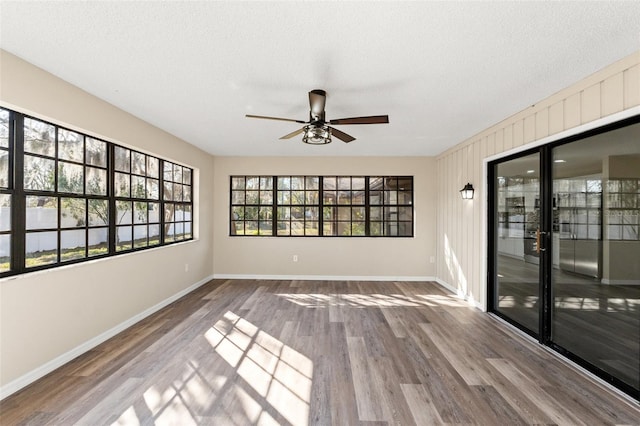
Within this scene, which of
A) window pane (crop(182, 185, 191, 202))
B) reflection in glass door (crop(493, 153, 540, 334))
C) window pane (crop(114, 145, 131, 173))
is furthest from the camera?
window pane (crop(182, 185, 191, 202))

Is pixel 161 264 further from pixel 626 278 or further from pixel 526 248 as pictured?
pixel 626 278

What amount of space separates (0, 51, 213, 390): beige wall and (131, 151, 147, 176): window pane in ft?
0.44

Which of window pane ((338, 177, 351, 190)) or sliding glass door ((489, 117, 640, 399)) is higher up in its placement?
window pane ((338, 177, 351, 190))

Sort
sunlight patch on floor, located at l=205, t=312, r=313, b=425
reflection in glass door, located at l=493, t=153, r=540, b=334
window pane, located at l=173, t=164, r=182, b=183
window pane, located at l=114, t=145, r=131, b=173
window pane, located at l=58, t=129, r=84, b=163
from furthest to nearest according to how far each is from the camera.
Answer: window pane, located at l=173, t=164, r=182, b=183
window pane, located at l=114, t=145, r=131, b=173
reflection in glass door, located at l=493, t=153, r=540, b=334
window pane, located at l=58, t=129, r=84, b=163
sunlight patch on floor, located at l=205, t=312, r=313, b=425

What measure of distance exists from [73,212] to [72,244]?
1.04 feet

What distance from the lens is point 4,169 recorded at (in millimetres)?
2223

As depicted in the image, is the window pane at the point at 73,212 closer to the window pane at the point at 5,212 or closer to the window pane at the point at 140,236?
the window pane at the point at 5,212

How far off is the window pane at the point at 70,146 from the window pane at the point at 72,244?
73 centimetres

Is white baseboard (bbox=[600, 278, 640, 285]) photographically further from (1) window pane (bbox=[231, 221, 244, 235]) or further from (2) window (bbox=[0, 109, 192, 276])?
(1) window pane (bbox=[231, 221, 244, 235])

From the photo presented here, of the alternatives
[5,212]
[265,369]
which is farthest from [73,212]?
[265,369]

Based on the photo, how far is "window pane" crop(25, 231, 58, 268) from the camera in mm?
2387

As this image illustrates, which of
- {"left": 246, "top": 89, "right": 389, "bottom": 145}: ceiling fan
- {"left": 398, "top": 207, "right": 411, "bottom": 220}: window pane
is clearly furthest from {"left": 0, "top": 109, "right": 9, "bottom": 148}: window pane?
{"left": 398, "top": 207, "right": 411, "bottom": 220}: window pane

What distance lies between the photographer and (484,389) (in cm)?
223

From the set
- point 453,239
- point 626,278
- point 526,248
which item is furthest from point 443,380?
point 453,239
